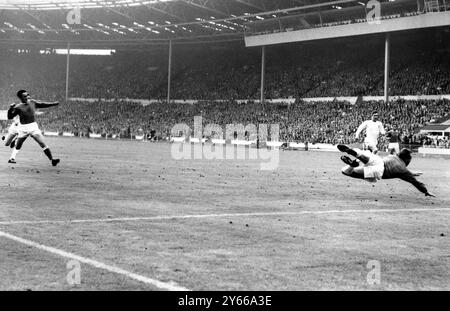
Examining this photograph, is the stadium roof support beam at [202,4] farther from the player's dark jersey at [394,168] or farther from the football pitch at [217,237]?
the player's dark jersey at [394,168]

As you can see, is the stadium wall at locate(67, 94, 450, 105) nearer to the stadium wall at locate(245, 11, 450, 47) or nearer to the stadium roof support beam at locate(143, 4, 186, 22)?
the stadium wall at locate(245, 11, 450, 47)

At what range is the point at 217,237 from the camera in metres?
8.53

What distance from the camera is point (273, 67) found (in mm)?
73312

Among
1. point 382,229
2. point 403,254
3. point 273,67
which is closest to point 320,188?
point 382,229

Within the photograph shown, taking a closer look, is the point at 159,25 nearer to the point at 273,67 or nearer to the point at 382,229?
the point at 273,67

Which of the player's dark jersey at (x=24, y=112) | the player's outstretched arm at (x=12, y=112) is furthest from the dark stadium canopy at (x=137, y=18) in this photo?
the player's outstretched arm at (x=12, y=112)

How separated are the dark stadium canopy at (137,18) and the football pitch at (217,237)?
46760 mm

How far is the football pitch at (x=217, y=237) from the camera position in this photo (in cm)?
614

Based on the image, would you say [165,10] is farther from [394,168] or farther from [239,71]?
[394,168]

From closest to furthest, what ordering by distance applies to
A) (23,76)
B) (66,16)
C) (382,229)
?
(382,229) → (66,16) → (23,76)

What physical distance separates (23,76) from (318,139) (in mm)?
54867

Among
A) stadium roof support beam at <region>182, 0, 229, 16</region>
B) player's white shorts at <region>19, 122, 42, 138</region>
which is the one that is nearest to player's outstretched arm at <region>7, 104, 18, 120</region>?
player's white shorts at <region>19, 122, 42, 138</region>

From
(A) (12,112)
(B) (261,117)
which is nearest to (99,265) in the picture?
(A) (12,112)

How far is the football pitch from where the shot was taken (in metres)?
6.14
